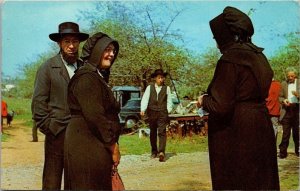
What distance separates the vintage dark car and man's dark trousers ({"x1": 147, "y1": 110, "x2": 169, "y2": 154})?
0.11 meters

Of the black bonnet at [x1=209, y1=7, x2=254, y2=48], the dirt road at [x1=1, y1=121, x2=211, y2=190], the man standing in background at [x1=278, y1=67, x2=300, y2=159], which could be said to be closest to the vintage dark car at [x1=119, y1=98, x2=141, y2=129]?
the dirt road at [x1=1, y1=121, x2=211, y2=190]

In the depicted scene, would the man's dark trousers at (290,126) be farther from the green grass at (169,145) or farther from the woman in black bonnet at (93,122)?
the woman in black bonnet at (93,122)

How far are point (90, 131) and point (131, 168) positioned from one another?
812 millimetres

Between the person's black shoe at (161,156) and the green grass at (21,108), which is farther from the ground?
the green grass at (21,108)

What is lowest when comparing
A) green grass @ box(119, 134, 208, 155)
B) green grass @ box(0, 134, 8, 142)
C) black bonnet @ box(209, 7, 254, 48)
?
green grass @ box(119, 134, 208, 155)

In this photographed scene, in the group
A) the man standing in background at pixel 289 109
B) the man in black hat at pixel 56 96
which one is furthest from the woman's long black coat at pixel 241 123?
the man in black hat at pixel 56 96

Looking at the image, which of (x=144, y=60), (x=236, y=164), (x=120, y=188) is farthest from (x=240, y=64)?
(x=120, y=188)

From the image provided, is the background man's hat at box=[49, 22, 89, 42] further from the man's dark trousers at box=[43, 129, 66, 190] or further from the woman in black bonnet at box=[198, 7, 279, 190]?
the woman in black bonnet at box=[198, 7, 279, 190]

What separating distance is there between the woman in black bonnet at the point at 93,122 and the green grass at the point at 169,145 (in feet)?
A: 1.52

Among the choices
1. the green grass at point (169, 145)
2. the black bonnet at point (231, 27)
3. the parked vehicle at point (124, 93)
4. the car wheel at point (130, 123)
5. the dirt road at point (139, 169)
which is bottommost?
the dirt road at point (139, 169)

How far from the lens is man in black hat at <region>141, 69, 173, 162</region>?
157 inches

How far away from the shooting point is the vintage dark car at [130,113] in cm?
383

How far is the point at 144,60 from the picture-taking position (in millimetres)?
3984

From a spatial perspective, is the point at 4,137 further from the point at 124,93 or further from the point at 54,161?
the point at 124,93
